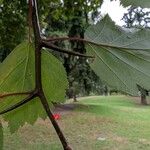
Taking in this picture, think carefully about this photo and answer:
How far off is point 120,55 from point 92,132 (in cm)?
1013

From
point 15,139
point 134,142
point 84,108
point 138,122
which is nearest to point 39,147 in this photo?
point 15,139

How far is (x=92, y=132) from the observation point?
10.5 meters

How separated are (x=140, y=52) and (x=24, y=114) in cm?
18

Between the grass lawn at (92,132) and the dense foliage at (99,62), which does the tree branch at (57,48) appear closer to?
the dense foliage at (99,62)

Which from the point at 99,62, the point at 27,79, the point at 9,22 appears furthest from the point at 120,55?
the point at 9,22

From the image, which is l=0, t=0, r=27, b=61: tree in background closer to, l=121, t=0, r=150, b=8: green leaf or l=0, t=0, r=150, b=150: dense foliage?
l=0, t=0, r=150, b=150: dense foliage

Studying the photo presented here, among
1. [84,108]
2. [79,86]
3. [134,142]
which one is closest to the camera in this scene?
[134,142]

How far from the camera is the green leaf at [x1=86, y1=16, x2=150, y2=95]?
1.53 ft

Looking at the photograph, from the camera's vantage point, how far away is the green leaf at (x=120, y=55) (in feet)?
1.53

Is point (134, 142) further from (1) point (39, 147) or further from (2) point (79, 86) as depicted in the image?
(2) point (79, 86)

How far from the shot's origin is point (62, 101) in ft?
1.87

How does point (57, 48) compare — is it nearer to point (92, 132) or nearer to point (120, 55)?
point (120, 55)

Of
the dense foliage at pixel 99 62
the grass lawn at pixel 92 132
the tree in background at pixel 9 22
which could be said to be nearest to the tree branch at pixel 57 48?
the dense foliage at pixel 99 62

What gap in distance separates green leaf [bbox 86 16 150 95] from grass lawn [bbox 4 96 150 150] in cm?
631
